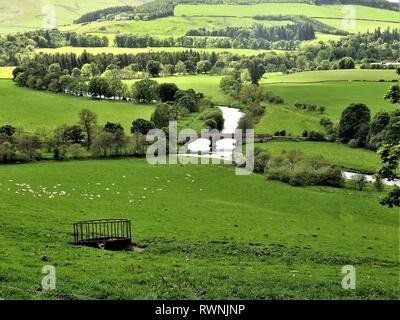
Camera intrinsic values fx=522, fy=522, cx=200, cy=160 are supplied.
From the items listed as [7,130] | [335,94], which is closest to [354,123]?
[335,94]

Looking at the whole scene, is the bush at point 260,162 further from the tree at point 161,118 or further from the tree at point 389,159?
the tree at point 389,159

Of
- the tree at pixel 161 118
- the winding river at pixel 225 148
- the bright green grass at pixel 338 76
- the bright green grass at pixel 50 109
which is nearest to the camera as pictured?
the winding river at pixel 225 148

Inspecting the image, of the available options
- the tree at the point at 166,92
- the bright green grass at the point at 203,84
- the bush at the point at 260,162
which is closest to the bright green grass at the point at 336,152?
the bush at the point at 260,162

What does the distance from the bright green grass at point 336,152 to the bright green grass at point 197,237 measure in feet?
62.4

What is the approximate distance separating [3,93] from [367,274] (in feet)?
446

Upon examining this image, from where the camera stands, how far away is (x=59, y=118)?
126 m

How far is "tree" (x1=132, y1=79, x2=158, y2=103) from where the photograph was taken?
484ft

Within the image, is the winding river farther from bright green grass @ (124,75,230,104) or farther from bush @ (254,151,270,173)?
bright green grass @ (124,75,230,104)

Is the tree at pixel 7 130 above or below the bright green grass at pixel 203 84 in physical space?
below

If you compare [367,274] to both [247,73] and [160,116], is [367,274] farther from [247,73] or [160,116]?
[247,73]

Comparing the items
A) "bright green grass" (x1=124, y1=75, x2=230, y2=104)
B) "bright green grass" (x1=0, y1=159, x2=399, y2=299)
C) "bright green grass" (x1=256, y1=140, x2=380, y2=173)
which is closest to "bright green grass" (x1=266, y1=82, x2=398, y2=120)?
"bright green grass" (x1=124, y1=75, x2=230, y2=104)

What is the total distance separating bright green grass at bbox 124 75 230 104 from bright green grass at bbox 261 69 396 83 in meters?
20.1

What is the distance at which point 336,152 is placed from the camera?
101m

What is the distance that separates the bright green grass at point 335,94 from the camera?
137 meters
